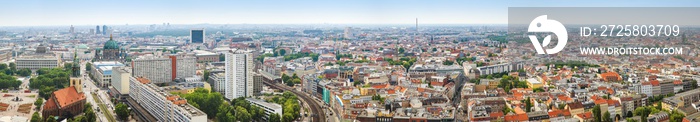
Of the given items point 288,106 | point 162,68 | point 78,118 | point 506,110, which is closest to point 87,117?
point 78,118

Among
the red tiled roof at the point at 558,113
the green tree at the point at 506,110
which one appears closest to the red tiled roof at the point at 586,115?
the red tiled roof at the point at 558,113

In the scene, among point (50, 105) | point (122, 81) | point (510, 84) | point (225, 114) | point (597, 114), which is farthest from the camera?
point (122, 81)

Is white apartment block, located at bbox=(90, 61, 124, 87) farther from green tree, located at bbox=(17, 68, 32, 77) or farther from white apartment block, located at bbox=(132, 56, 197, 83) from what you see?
green tree, located at bbox=(17, 68, 32, 77)

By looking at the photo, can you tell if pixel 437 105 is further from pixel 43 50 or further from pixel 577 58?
pixel 43 50

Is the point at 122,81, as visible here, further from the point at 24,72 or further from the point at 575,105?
the point at 575,105

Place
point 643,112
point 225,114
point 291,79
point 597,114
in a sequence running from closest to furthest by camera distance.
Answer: point 597,114
point 643,112
point 225,114
point 291,79

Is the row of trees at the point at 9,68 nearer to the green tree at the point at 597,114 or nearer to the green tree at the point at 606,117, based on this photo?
the green tree at the point at 597,114

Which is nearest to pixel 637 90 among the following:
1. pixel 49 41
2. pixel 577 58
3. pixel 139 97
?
pixel 577 58
